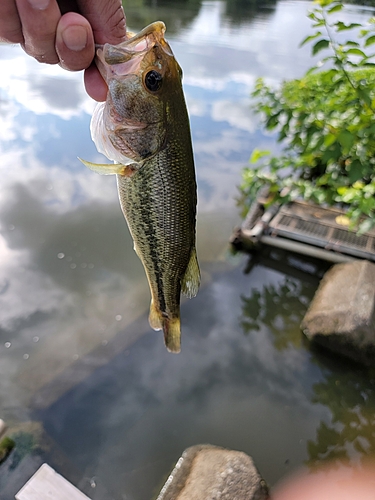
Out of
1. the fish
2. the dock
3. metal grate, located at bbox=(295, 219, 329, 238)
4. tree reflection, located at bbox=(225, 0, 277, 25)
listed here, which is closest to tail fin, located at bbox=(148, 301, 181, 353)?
the fish

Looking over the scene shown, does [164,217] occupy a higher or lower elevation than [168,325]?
higher

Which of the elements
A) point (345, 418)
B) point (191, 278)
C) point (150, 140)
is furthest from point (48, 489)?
point (345, 418)

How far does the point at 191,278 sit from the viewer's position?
1.85 metres

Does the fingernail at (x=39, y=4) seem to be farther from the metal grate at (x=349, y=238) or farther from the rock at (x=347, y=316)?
the metal grate at (x=349, y=238)

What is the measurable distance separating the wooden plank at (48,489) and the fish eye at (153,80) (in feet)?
8.37

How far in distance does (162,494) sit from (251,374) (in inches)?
63.6

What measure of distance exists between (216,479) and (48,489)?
1178 mm

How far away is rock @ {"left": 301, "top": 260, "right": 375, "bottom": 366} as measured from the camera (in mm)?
4047

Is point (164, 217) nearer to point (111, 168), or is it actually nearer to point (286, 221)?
point (111, 168)

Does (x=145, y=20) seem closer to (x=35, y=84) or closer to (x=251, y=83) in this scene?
(x=251, y=83)

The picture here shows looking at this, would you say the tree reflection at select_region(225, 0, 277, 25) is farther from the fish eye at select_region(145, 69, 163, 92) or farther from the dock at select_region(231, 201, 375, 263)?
the fish eye at select_region(145, 69, 163, 92)

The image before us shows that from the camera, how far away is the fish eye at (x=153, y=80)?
144 cm

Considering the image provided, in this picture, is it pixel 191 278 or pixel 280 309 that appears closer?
pixel 191 278

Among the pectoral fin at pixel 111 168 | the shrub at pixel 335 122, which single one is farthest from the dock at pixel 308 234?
the pectoral fin at pixel 111 168
